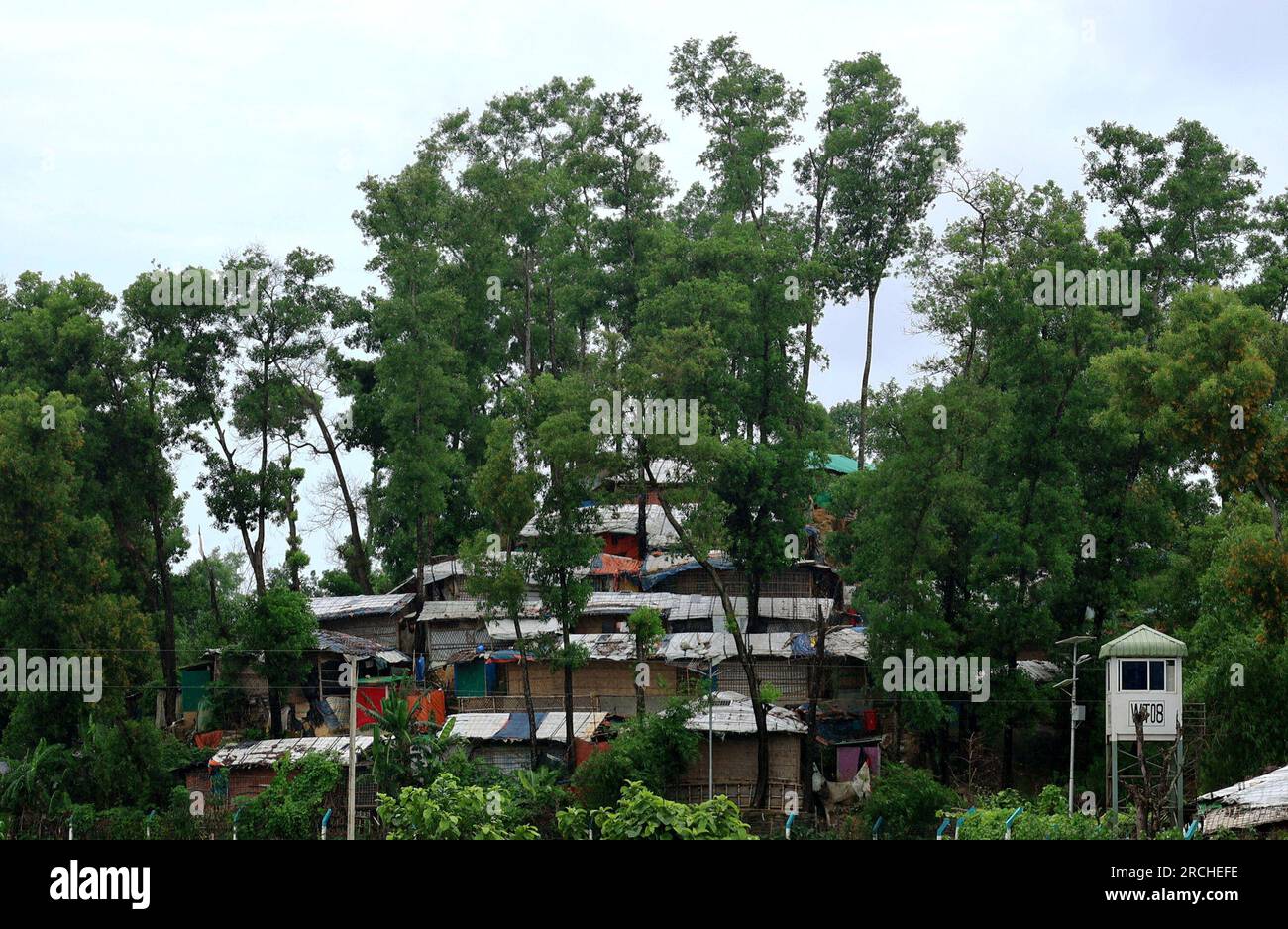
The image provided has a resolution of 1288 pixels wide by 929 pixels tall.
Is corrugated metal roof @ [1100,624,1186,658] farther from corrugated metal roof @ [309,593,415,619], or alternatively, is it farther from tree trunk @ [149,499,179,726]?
tree trunk @ [149,499,179,726]

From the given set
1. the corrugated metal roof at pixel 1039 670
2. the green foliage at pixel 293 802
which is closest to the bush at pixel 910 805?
the corrugated metal roof at pixel 1039 670

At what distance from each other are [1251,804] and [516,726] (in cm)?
1727

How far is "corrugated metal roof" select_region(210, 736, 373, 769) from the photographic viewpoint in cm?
3212

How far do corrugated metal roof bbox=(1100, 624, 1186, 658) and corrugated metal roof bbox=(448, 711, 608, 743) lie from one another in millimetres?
12420

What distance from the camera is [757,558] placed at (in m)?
35.8

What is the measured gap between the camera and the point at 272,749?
32969 millimetres

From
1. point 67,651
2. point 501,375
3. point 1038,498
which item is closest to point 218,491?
point 67,651

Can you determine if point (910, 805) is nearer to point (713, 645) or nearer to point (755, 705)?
point (755, 705)

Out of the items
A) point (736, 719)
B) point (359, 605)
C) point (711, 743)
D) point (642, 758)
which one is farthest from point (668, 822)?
point (359, 605)

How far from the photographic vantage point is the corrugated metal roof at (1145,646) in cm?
2597

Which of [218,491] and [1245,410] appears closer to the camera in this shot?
[1245,410]

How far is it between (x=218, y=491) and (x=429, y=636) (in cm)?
693
